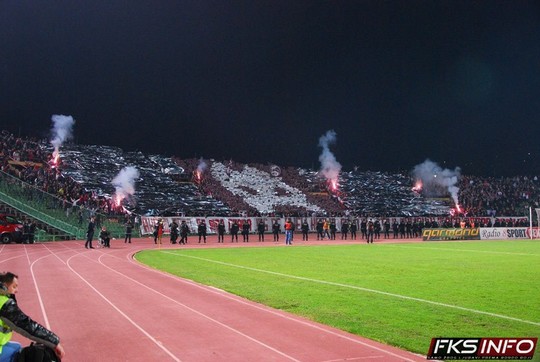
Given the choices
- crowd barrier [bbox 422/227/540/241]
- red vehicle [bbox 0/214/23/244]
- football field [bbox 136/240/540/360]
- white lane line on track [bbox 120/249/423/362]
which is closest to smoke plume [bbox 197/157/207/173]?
crowd barrier [bbox 422/227/540/241]

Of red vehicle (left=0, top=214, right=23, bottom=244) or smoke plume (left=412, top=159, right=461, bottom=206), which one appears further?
smoke plume (left=412, top=159, right=461, bottom=206)

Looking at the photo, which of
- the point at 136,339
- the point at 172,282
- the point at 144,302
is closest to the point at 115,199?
the point at 172,282

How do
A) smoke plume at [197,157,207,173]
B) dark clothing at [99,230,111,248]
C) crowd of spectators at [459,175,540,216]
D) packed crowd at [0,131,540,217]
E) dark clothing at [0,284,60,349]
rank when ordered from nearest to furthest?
dark clothing at [0,284,60,349] < dark clothing at [99,230,111,248] < packed crowd at [0,131,540,217] < crowd of spectators at [459,175,540,216] < smoke plume at [197,157,207,173]

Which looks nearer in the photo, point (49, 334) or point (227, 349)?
point (49, 334)

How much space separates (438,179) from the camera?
81.0 metres

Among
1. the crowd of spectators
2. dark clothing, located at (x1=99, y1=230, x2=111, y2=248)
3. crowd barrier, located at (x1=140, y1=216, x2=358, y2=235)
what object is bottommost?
dark clothing, located at (x1=99, y1=230, x2=111, y2=248)

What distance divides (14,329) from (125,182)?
181 ft

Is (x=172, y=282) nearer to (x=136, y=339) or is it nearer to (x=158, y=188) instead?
(x=136, y=339)

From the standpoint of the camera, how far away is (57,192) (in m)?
37.9

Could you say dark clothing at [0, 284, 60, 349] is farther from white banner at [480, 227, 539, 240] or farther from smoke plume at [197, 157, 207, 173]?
smoke plume at [197, 157, 207, 173]

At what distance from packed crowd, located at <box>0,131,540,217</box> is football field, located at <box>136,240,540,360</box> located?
2766 cm

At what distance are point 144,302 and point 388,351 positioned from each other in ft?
19.8

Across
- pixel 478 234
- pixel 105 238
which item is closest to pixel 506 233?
pixel 478 234

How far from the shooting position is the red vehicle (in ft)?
99.4
